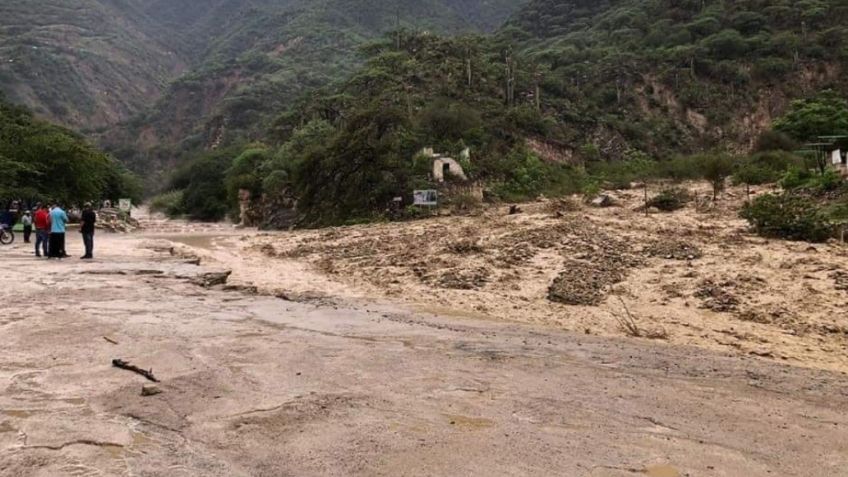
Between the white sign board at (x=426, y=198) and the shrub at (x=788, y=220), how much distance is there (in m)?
15.8

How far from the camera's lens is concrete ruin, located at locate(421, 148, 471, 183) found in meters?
33.0

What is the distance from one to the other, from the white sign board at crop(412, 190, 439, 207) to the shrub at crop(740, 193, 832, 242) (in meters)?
15.8

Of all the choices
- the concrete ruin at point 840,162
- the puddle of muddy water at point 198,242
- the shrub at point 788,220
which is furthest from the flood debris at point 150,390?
the concrete ruin at point 840,162

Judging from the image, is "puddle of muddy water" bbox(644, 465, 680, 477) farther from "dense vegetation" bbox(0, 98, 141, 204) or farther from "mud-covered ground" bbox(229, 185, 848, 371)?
"dense vegetation" bbox(0, 98, 141, 204)

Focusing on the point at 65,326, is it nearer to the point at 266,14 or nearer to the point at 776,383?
the point at 776,383

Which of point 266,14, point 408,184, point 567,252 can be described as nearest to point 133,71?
point 266,14

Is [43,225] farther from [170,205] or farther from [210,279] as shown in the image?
[170,205]

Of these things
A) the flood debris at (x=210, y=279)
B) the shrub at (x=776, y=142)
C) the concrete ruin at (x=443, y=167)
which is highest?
the shrub at (x=776, y=142)

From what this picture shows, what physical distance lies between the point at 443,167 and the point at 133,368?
28434mm

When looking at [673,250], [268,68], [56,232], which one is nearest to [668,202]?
[673,250]

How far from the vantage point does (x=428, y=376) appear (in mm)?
5988

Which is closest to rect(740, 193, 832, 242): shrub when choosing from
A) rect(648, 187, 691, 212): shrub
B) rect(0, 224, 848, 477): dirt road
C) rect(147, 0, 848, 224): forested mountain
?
rect(648, 187, 691, 212): shrub

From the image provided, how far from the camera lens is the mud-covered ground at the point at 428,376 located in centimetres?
407

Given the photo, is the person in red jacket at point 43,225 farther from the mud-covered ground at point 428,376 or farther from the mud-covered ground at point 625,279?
the mud-covered ground at point 625,279
